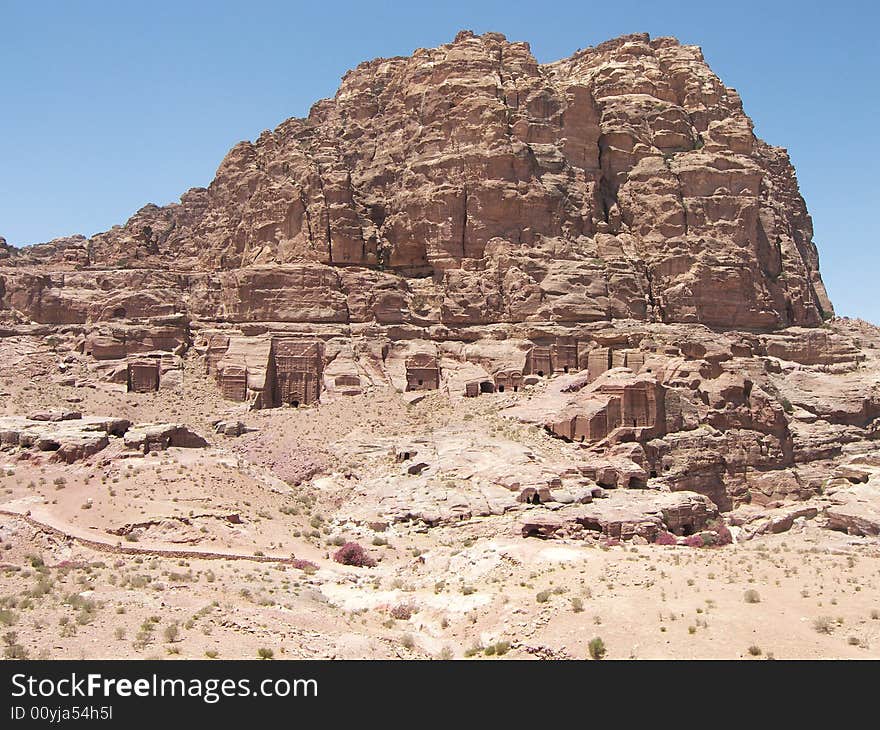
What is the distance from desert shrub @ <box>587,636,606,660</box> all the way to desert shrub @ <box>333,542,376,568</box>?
14309 millimetres

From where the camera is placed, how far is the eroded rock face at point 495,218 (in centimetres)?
6925

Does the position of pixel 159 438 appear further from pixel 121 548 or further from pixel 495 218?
pixel 495 218

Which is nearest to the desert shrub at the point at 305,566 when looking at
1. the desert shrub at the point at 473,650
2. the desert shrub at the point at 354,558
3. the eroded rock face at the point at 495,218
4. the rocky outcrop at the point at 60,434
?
the desert shrub at the point at 354,558

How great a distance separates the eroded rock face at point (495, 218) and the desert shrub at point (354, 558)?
1330 inches

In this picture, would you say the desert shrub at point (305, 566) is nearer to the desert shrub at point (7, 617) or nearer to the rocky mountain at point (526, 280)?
the desert shrub at point (7, 617)

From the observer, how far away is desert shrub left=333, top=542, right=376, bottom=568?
1363 inches

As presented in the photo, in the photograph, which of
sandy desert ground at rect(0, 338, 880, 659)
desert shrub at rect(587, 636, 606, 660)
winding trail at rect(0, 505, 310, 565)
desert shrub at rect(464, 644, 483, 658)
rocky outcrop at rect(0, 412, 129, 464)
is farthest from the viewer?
rocky outcrop at rect(0, 412, 129, 464)

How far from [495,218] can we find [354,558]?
42870mm

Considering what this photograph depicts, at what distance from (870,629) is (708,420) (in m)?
33.4

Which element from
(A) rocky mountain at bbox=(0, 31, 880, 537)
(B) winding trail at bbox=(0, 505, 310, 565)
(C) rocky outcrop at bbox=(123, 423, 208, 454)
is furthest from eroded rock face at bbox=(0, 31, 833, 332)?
(B) winding trail at bbox=(0, 505, 310, 565)

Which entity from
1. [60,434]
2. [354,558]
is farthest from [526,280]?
[354,558]

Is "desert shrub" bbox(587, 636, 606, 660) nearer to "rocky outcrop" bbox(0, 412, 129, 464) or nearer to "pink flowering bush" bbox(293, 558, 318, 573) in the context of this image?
"pink flowering bush" bbox(293, 558, 318, 573)
